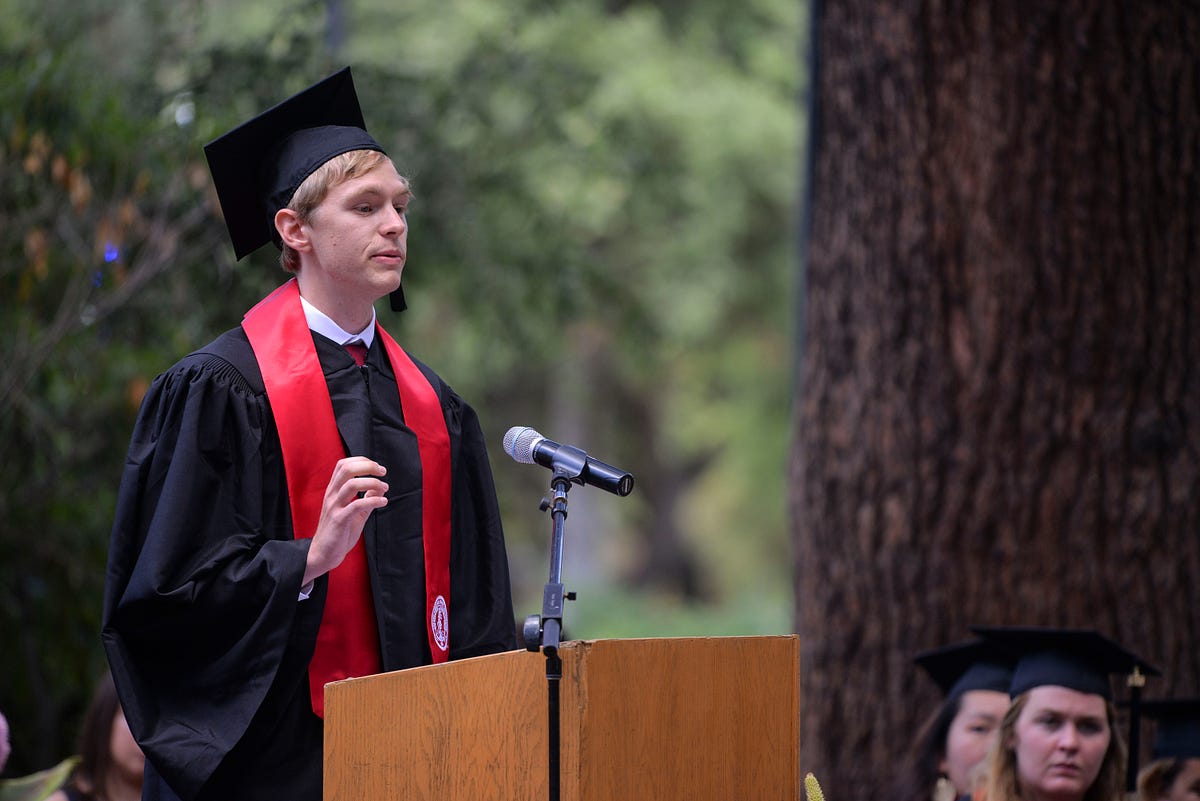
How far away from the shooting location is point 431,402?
3.15 metres

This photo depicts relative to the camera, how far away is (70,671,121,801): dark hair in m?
4.46

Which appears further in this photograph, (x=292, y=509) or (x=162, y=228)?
(x=162, y=228)

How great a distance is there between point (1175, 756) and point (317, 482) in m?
3.19

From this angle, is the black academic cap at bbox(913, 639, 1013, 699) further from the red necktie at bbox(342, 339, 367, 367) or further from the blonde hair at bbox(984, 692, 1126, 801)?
the red necktie at bbox(342, 339, 367, 367)

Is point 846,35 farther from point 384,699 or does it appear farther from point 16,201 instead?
point 384,699

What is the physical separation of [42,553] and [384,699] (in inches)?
177

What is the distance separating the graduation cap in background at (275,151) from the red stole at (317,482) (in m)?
0.22

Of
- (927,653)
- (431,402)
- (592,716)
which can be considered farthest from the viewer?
(927,653)

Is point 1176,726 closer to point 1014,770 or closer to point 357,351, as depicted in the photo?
point 1014,770

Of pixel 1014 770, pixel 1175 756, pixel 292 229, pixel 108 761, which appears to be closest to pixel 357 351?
pixel 292 229

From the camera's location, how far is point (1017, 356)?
523cm

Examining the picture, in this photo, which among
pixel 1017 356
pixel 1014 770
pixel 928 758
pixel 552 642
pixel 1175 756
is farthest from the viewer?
pixel 1017 356

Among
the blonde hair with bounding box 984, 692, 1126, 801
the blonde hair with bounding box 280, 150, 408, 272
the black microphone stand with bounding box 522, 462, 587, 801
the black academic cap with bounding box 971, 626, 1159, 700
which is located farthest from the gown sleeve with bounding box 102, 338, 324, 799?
the black academic cap with bounding box 971, 626, 1159, 700

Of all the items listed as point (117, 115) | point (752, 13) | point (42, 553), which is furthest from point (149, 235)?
point (752, 13)
